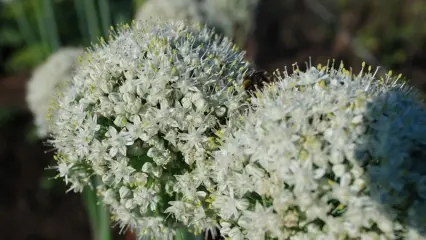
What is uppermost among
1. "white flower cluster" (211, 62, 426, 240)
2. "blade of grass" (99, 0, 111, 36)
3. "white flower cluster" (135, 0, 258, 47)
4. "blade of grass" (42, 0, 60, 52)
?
"white flower cluster" (135, 0, 258, 47)

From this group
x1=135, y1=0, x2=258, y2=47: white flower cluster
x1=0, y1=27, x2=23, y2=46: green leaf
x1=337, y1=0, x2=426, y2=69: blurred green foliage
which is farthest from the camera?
x1=0, y1=27, x2=23, y2=46: green leaf

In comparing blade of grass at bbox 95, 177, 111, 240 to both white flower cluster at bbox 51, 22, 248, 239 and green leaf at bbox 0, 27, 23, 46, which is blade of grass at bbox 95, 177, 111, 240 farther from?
green leaf at bbox 0, 27, 23, 46

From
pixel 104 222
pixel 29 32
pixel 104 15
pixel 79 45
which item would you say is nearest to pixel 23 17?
pixel 29 32

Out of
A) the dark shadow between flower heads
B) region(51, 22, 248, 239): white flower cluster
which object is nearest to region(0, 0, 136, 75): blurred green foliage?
region(51, 22, 248, 239): white flower cluster

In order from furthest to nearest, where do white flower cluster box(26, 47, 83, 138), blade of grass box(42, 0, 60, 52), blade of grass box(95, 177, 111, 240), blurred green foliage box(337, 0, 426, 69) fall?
blurred green foliage box(337, 0, 426, 69)
white flower cluster box(26, 47, 83, 138)
blade of grass box(42, 0, 60, 52)
blade of grass box(95, 177, 111, 240)

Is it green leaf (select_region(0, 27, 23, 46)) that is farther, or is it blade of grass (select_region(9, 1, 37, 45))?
green leaf (select_region(0, 27, 23, 46))

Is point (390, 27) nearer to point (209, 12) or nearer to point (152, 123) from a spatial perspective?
point (209, 12)
